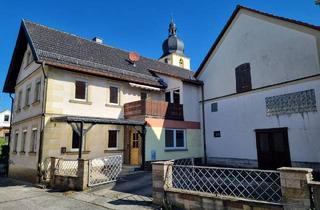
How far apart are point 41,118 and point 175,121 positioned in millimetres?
9224

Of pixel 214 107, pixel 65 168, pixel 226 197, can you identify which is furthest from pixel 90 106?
pixel 226 197

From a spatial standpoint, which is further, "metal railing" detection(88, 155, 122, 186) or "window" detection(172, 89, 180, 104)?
"window" detection(172, 89, 180, 104)

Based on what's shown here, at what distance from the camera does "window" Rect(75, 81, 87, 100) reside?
1612cm

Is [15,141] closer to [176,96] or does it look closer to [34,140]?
[34,140]

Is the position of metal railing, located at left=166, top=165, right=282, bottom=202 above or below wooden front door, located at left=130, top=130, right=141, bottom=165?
below

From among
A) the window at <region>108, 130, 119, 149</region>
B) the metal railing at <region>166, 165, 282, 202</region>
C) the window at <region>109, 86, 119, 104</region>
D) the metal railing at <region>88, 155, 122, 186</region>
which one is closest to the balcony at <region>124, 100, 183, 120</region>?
the window at <region>109, 86, 119, 104</region>

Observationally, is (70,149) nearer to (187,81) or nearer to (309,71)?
(187,81)

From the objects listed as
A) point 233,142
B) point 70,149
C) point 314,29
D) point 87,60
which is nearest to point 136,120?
point 70,149

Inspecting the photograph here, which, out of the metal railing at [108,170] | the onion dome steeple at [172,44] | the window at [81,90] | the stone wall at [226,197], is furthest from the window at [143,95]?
the onion dome steeple at [172,44]

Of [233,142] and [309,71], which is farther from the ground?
[309,71]

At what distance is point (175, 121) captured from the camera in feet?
60.5

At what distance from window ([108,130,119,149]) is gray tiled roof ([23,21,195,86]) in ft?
13.7

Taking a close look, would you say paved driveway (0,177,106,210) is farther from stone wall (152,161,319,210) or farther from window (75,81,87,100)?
window (75,81,87,100)

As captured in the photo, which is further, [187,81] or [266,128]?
[187,81]
